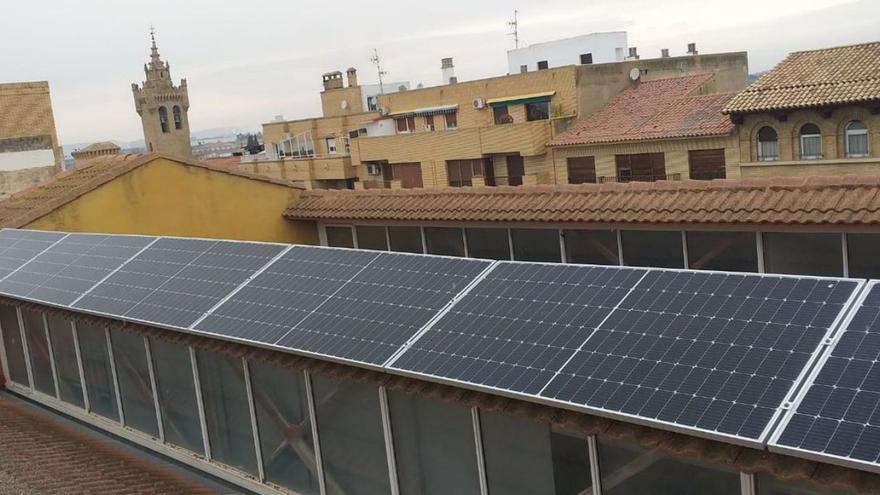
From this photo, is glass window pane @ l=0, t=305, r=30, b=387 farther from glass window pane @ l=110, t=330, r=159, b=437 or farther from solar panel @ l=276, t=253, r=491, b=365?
solar panel @ l=276, t=253, r=491, b=365

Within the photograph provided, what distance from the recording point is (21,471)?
370 inches

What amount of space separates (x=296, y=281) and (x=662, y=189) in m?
6.32

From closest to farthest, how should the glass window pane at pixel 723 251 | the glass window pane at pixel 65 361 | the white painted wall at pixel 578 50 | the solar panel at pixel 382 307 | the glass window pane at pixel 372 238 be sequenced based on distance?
the solar panel at pixel 382 307, the glass window pane at pixel 65 361, the glass window pane at pixel 723 251, the glass window pane at pixel 372 238, the white painted wall at pixel 578 50

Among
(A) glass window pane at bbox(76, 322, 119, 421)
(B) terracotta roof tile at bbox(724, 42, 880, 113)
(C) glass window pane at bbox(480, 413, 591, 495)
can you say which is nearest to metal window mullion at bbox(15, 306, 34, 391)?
(A) glass window pane at bbox(76, 322, 119, 421)

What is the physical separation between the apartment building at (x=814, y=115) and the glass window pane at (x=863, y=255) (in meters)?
25.2

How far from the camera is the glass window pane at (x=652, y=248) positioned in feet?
42.7

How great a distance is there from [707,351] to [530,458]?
5.27ft

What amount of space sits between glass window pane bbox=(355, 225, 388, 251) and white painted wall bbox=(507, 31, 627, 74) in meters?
48.3

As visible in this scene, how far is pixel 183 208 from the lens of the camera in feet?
57.4

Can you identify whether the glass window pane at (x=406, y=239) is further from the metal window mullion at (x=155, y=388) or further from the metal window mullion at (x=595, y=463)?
the metal window mullion at (x=595, y=463)

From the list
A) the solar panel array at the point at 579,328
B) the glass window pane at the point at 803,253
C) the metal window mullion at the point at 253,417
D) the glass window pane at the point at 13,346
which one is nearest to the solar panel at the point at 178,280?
the solar panel array at the point at 579,328

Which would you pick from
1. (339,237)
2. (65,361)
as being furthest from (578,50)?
(65,361)

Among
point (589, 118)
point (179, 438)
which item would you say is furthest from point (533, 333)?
point (589, 118)

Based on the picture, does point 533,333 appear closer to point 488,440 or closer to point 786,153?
point 488,440
